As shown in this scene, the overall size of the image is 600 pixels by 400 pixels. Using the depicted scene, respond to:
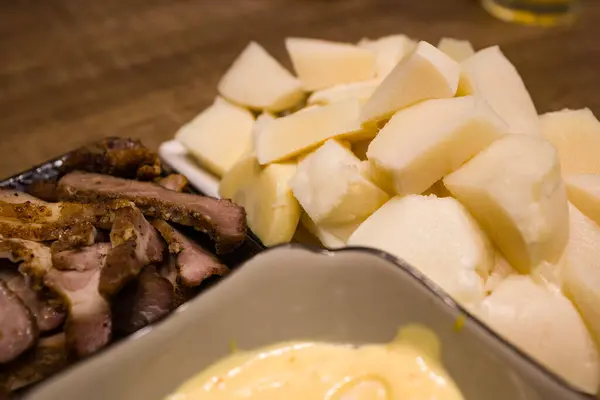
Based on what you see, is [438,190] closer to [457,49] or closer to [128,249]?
[457,49]

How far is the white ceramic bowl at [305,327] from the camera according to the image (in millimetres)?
967

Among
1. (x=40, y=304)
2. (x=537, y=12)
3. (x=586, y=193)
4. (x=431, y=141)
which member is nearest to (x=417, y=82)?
(x=431, y=141)

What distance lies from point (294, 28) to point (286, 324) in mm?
1961

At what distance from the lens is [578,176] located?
1.35 meters

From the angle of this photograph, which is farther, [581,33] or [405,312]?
[581,33]

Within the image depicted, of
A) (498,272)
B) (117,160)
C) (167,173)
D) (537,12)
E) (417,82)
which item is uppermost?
(417,82)

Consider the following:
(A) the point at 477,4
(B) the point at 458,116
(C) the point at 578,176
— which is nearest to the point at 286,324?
(B) the point at 458,116

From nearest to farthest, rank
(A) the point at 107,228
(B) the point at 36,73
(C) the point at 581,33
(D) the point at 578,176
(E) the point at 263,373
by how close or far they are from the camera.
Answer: (E) the point at 263,373 → (A) the point at 107,228 → (D) the point at 578,176 → (B) the point at 36,73 → (C) the point at 581,33

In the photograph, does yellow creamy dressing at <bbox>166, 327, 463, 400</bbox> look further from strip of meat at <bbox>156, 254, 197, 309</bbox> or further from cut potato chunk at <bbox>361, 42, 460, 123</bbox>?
cut potato chunk at <bbox>361, 42, 460, 123</bbox>

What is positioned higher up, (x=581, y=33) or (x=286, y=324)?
(x=286, y=324)

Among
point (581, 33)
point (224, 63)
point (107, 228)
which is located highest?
point (107, 228)

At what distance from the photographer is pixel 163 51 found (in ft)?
8.73

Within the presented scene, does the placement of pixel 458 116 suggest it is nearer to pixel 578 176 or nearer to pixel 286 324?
pixel 578 176

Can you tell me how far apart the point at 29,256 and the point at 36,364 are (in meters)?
0.20
